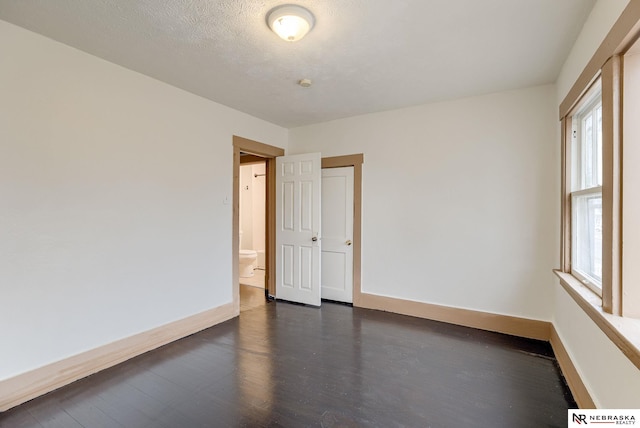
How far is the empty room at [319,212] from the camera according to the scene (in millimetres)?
1798

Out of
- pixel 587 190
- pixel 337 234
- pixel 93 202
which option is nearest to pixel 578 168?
pixel 587 190

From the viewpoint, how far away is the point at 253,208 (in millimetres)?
6535

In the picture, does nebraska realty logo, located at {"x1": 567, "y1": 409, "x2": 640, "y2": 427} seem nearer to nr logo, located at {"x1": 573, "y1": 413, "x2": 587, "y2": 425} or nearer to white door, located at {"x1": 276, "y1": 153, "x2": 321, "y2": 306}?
nr logo, located at {"x1": 573, "y1": 413, "x2": 587, "y2": 425}

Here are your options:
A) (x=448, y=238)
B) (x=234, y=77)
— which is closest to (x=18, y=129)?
(x=234, y=77)

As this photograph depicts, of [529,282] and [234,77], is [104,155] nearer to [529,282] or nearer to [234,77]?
[234,77]

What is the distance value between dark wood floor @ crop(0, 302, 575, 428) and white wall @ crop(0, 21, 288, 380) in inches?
17.3

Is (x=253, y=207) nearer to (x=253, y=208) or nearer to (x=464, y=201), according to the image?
(x=253, y=208)

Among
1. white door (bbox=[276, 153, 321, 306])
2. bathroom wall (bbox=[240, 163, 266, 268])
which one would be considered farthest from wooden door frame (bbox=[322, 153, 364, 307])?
bathroom wall (bbox=[240, 163, 266, 268])

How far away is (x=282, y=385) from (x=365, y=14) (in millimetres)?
2575

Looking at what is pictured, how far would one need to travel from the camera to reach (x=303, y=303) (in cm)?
407

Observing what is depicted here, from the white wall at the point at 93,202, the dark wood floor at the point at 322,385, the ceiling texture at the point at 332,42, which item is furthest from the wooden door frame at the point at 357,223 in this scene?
the white wall at the point at 93,202

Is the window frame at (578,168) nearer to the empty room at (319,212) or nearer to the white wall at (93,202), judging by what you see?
the empty room at (319,212)

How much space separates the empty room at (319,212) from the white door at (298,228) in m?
0.08

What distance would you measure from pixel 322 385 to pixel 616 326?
1.73 m
